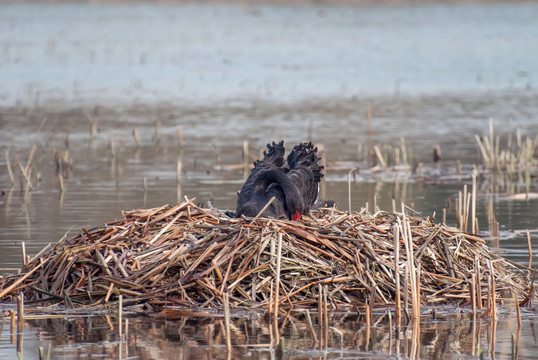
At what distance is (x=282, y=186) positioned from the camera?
986 centimetres

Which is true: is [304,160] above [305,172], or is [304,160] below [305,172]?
above

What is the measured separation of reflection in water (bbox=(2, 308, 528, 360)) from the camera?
7590 millimetres

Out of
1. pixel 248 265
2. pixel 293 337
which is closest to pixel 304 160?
pixel 248 265

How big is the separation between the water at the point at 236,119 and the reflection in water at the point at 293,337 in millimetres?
29

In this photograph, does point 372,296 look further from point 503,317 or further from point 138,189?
point 138,189

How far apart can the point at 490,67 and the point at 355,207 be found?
89.3ft

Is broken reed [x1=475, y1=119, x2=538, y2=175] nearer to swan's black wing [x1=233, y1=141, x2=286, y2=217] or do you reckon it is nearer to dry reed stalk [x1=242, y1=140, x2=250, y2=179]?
dry reed stalk [x1=242, y1=140, x2=250, y2=179]

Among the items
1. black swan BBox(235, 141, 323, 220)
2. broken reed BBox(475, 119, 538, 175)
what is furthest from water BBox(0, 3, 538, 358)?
black swan BBox(235, 141, 323, 220)

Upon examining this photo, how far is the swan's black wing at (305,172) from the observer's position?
10.7 metres

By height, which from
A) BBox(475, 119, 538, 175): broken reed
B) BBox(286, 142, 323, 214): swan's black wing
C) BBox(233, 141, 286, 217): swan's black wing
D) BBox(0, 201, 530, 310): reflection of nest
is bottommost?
BBox(0, 201, 530, 310): reflection of nest

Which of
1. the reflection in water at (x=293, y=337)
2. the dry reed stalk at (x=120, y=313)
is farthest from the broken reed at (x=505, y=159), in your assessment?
the dry reed stalk at (x=120, y=313)

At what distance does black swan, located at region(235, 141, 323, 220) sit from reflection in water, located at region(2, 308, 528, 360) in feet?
4.56

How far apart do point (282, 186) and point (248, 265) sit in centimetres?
111

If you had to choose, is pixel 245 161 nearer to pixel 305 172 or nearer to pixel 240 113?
pixel 305 172
